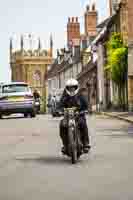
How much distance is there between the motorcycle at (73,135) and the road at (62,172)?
0.83ft

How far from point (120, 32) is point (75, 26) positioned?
3783 centimetres

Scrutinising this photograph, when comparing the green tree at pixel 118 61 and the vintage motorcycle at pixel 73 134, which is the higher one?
the green tree at pixel 118 61

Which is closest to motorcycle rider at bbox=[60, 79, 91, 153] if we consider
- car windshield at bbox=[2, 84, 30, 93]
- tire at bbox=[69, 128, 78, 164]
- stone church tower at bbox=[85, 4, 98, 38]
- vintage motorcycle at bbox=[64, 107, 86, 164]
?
vintage motorcycle at bbox=[64, 107, 86, 164]

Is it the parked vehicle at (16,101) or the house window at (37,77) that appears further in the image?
the house window at (37,77)

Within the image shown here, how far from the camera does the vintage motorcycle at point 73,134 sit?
43.4 feet

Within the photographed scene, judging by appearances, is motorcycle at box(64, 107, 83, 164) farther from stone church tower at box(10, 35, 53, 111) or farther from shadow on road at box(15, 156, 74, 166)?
stone church tower at box(10, 35, 53, 111)

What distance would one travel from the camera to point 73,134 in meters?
13.4

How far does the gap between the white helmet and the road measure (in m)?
1.46

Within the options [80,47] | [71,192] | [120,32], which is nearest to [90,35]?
[80,47]

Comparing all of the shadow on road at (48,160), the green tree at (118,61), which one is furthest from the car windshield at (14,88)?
the shadow on road at (48,160)

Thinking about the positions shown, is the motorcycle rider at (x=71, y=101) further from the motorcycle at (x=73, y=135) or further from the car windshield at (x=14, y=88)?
the car windshield at (x=14, y=88)

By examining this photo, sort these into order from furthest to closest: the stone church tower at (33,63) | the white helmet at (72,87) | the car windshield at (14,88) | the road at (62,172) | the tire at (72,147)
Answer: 1. the stone church tower at (33,63)
2. the car windshield at (14,88)
3. the white helmet at (72,87)
4. the tire at (72,147)
5. the road at (62,172)

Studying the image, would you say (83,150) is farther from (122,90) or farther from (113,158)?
(122,90)

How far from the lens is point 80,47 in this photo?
290 ft
